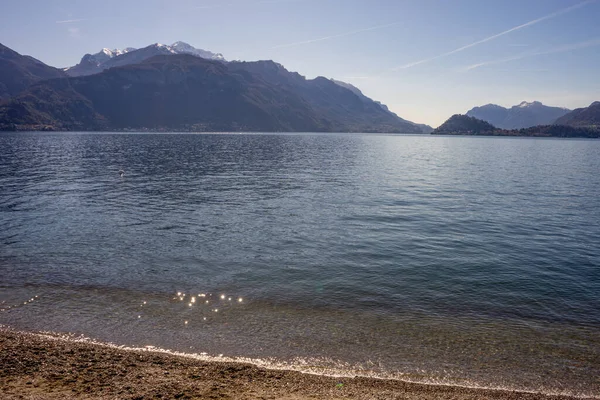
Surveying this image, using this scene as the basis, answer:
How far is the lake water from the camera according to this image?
15.9 m

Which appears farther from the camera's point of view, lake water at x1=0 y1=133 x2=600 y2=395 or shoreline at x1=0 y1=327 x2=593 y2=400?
lake water at x1=0 y1=133 x2=600 y2=395

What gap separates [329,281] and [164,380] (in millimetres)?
12769

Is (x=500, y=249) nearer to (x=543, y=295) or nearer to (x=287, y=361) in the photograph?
(x=543, y=295)

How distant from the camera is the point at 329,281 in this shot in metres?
23.5

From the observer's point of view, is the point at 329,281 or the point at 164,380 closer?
the point at 164,380

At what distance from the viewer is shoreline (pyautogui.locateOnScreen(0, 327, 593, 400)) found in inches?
473

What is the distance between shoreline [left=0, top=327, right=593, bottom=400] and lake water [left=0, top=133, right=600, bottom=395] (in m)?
1.07

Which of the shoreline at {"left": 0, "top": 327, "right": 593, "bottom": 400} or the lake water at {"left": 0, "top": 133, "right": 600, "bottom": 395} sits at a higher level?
the shoreline at {"left": 0, "top": 327, "right": 593, "bottom": 400}

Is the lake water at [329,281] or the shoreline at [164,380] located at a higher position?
the shoreline at [164,380]

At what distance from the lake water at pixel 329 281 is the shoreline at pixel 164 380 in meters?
1.07

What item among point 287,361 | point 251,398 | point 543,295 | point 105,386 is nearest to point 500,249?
point 543,295

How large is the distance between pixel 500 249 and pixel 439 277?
31.4ft

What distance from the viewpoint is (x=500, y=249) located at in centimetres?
3023

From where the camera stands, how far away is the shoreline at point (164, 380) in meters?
12.0
